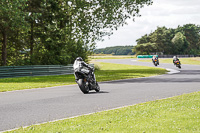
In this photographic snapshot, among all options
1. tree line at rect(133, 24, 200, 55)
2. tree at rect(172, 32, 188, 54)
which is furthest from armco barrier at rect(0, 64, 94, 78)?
tree at rect(172, 32, 188, 54)

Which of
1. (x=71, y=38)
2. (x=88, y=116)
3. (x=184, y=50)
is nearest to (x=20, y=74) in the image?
(x=71, y=38)

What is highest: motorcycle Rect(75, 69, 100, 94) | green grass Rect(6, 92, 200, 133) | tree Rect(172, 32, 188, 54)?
tree Rect(172, 32, 188, 54)

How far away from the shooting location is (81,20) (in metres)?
31.6

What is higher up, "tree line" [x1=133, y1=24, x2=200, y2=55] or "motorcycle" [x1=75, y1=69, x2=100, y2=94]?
"tree line" [x1=133, y1=24, x2=200, y2=55]

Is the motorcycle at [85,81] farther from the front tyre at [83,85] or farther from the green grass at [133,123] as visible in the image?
the green grass at [133,123]

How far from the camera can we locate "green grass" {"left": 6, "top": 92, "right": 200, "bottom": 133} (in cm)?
610

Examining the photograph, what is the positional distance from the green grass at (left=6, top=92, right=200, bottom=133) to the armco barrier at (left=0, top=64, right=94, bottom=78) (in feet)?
55.8

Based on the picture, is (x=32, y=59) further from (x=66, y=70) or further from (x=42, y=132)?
(x=42, y=132)

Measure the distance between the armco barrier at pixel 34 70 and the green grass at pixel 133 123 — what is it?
55.8 feet

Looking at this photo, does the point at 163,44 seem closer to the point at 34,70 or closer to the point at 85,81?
the point at 34,70

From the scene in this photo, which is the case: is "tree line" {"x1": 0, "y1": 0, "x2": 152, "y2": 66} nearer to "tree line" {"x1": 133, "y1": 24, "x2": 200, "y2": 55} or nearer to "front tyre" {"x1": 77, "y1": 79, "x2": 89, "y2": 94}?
"front tyre" {"x1": 77, "y1": 79, "x2": 89, "y2": 94}

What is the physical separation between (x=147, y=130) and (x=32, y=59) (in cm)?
2417

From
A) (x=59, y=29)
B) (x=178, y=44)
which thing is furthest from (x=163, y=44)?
(x=59, y=29)

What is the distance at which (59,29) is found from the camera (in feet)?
100
